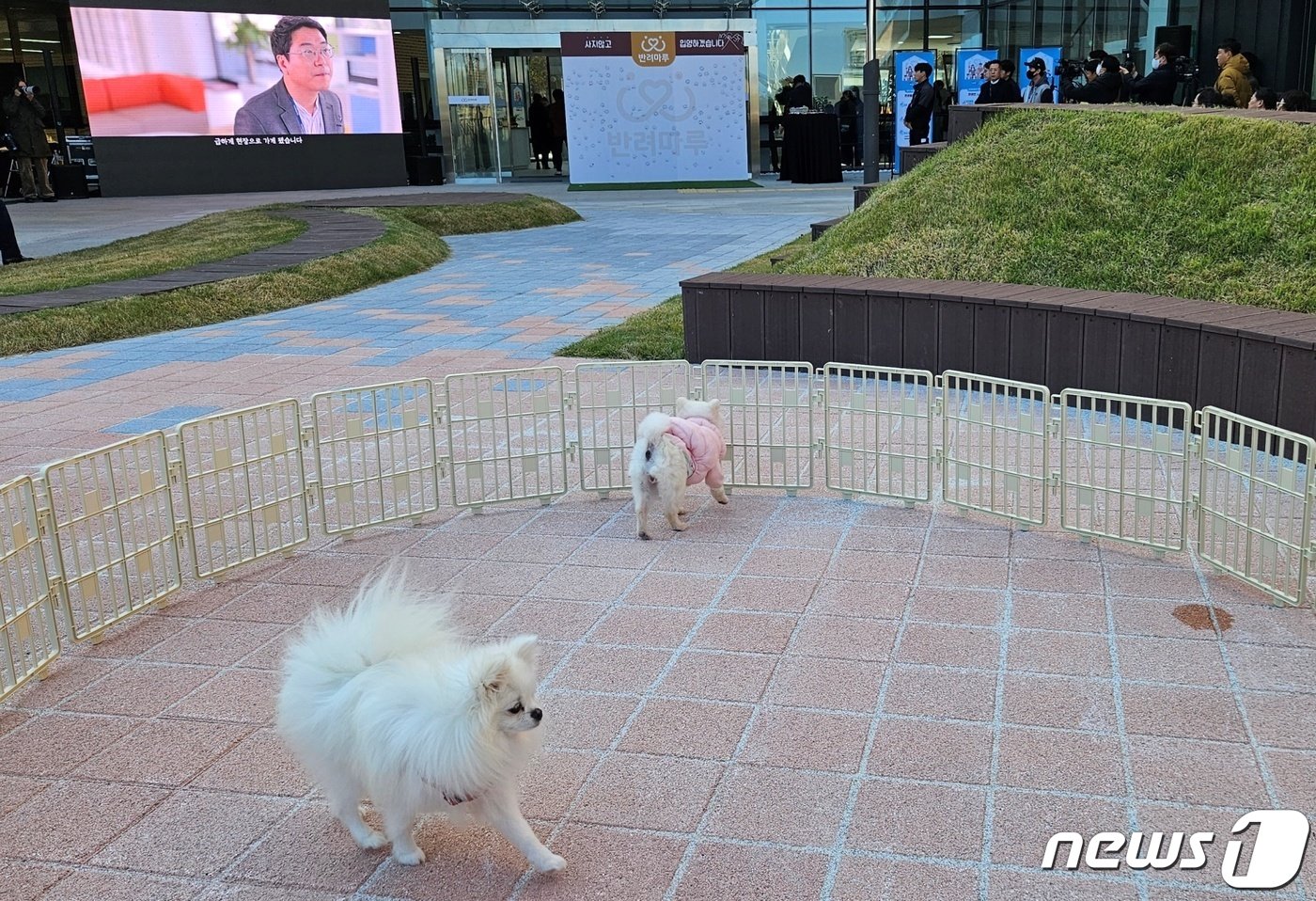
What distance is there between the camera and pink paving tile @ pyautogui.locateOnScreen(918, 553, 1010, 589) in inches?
207

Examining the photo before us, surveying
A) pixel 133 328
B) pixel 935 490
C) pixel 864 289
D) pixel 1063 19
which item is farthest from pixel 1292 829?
pixel 1063 19

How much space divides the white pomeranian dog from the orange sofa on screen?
26.0m

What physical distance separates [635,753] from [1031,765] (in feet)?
4.11

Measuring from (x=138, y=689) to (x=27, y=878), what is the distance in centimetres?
122

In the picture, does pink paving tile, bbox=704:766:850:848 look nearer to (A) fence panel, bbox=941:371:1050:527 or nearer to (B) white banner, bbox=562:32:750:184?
(A) fence panel, bbox=941:371:1050:527

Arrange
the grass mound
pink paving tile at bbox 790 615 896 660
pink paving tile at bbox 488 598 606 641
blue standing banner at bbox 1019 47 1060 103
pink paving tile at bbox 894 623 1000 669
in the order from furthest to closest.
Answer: blue standing banner at bbox 1019 47 1060 103 < the grass mound < pink paving tile at bbox 488 598 606 641 < pink paving tile at bbox 790 615 896 660 < pink paving tile at bbox 894 623 1000 669

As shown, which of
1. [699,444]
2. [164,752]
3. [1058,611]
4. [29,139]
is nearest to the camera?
[164,752]

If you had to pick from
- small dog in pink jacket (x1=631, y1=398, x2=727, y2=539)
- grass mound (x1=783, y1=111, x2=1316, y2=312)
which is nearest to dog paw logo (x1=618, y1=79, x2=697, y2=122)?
grass mound (x1=783, y1=111, x2=1316, y2=312)

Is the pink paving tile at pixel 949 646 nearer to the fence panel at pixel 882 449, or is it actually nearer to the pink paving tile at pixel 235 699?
the fence panel at pixel 882 449

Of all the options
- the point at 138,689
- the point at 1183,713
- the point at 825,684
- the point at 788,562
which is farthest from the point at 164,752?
the point at 1183,713

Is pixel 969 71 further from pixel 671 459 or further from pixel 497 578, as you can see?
pixel 497 578

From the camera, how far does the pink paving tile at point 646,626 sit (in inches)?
189

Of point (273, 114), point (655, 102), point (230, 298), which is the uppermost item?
point (273, 114)

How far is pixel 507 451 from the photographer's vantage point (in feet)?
23.6
